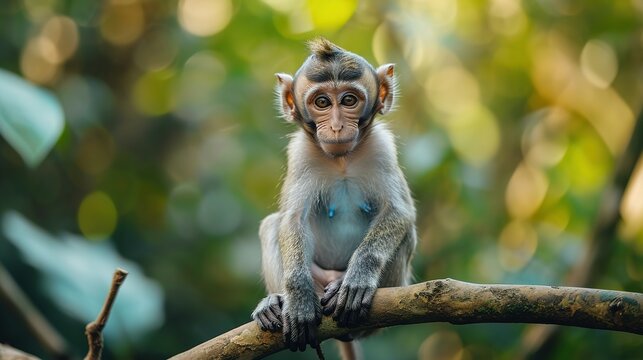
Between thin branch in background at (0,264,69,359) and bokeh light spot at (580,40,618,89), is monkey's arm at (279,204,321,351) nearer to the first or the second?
thin branch in background at (0,264,69,359)

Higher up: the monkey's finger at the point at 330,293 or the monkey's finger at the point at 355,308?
the monkey's finger at the point at 330,293

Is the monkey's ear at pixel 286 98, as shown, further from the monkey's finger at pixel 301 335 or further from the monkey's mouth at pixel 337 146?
the monkey's finger at pixel 301 335

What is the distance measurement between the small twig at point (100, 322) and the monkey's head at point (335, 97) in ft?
5.47

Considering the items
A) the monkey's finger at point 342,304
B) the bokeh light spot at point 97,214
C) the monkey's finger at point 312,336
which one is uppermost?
the bokeh light spot at point 97,214

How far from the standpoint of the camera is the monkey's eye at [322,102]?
16.9 feet

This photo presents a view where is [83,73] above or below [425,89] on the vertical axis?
above

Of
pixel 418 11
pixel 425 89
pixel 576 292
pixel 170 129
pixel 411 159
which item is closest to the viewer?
pixel 576 292

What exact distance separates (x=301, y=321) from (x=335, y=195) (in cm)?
142

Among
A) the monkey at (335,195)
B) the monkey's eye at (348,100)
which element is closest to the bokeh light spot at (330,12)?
the monkey at (335,195)

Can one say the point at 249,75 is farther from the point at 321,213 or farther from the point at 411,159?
the point at 321,213

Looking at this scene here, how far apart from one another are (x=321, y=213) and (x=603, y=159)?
16.2ft

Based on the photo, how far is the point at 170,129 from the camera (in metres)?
10.4

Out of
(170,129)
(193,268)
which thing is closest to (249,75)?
(170,129)

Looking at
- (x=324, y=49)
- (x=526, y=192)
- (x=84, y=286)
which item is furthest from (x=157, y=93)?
(x=324, y=49)
